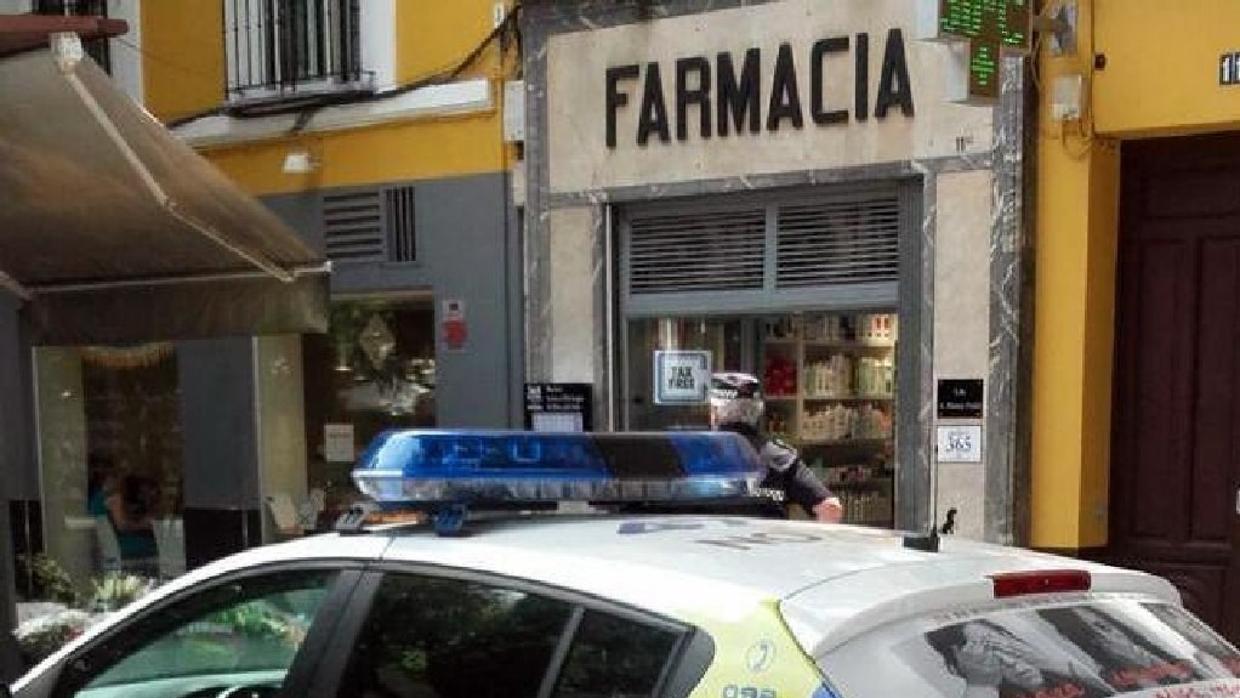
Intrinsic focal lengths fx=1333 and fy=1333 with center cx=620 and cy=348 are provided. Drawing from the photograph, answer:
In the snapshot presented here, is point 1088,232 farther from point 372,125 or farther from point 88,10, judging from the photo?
point 88,10

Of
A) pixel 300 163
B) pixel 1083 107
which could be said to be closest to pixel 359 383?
pixel 300 163

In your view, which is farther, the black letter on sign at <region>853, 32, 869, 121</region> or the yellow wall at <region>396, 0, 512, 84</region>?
the yellow wall at <region>396, 0, 512, 84</region>

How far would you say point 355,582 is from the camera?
9.60 feet

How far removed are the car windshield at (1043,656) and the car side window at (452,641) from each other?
622mm

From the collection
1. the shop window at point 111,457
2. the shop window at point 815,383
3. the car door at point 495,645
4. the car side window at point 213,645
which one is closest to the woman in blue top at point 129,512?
the shop window at point 111,457

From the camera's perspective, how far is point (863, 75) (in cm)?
784

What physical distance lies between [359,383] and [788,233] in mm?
4033

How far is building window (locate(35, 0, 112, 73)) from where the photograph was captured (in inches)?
460

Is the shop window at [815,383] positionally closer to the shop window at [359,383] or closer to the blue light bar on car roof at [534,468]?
the shop window at [359,383]

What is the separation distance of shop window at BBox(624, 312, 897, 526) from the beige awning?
263 cm

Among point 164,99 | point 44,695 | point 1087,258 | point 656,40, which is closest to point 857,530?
point 44,695

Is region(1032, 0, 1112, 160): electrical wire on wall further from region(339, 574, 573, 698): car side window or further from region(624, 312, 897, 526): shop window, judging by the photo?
region(339, 574, 573, 698): car side window

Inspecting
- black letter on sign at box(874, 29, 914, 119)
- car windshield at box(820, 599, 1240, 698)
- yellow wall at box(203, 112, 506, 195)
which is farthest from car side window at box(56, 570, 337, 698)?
yellow wall at box(203, 112, 506, 195)

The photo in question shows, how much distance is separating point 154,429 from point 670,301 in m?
5.51
